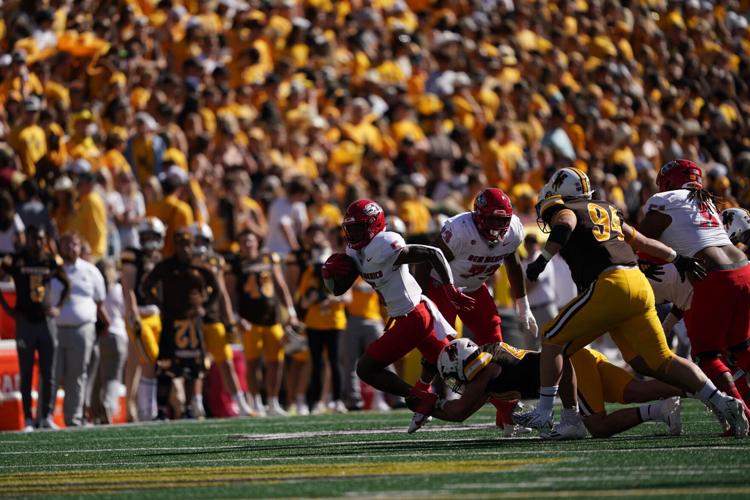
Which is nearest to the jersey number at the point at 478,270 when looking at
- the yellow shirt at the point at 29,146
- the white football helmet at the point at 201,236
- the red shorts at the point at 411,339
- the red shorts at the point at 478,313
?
the red shorts at the point at 478,313

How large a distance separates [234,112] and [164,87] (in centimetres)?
97

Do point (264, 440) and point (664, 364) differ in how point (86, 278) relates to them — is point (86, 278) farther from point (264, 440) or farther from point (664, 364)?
point (664, 364)

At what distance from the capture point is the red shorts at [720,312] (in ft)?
33.0

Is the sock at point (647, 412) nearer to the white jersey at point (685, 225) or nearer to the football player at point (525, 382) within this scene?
the football player at point (525, 382)

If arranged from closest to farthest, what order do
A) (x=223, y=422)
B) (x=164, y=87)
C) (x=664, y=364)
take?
(x=664, y=364)
(x=223, y=422)
(x=164, y=87)

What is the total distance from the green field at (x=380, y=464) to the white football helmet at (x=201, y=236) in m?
3.40

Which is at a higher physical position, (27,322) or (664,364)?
(27,322)

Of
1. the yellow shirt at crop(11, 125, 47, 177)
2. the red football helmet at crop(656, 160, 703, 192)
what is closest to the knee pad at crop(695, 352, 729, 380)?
the red football helmet at crop(656, 160, 703, 192)

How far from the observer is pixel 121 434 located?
1243 centimetres

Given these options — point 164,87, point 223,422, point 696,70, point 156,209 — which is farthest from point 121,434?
point 696,70

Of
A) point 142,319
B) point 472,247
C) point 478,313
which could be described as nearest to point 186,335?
point 142,319

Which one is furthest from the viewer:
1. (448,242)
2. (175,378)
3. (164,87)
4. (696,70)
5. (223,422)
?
(696,70)

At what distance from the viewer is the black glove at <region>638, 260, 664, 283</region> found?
35.2ft

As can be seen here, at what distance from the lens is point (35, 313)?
14.1 meters
